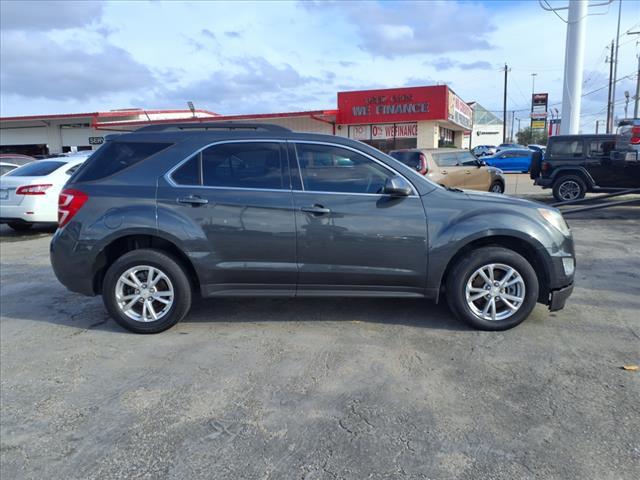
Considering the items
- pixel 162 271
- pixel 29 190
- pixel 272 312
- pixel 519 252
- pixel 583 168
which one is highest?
pixel 583 168

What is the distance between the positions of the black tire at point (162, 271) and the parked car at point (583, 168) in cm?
1208

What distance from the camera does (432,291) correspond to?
450 cm

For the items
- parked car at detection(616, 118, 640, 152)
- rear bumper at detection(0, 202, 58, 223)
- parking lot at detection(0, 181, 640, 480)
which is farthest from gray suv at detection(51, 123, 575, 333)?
parked car at detection(616, 118, 640, 152)

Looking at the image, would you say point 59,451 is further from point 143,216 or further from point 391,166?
point 391,166

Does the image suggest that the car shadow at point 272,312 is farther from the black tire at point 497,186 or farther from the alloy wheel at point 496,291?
the black tire at point 497,186

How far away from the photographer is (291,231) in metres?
4.42

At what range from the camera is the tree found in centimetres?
9075

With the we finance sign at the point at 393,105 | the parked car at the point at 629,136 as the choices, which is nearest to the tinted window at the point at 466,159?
the parked car at the point at 629,136

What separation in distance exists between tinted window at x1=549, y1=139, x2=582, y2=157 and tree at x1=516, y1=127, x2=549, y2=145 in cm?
8132

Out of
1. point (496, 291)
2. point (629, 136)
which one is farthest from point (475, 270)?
point (629, 136)

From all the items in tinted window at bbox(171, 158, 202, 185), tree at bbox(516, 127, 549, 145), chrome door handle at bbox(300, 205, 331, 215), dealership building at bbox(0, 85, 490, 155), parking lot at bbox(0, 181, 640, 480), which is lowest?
parking lot at bbox(0, 181, 640, 480)

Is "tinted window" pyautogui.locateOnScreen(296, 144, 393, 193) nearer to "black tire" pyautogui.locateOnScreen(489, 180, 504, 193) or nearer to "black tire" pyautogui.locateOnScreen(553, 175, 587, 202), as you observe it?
"black tire" pyautogui.locateOnScreen(553, 175, 587, 202)

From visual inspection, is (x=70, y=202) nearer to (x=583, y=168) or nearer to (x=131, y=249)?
(x=131, y=249)

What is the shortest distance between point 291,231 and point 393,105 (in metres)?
26.7
